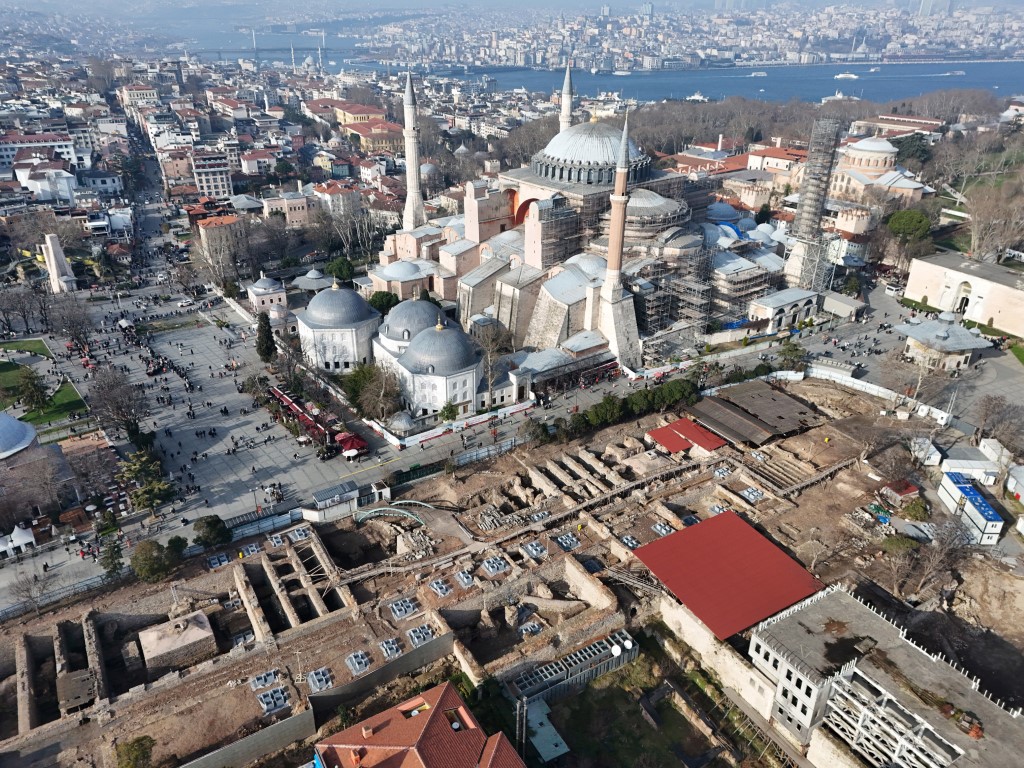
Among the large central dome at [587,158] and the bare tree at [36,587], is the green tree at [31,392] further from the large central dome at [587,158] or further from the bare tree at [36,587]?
the large central dome at [587,158]

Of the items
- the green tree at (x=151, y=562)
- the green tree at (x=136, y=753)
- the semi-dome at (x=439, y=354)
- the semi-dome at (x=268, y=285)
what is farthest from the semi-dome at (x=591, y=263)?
the green tree at (x=136, y=753)

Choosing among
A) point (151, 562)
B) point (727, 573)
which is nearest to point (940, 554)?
point (727, 573)

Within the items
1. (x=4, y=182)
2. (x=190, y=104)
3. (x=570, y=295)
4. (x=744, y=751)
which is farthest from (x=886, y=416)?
(x=190, y=104)

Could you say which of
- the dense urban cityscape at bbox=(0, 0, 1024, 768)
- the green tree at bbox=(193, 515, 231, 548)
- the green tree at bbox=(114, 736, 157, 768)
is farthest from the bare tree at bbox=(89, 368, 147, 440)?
the green tree at bbox=(114, 736, 157, 768)

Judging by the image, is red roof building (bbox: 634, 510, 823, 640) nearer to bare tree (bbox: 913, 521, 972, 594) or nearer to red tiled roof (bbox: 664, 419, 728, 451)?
bare tree (bbox: 913, 521, 972, 594)

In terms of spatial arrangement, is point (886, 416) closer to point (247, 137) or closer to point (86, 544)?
point (86, 544)
